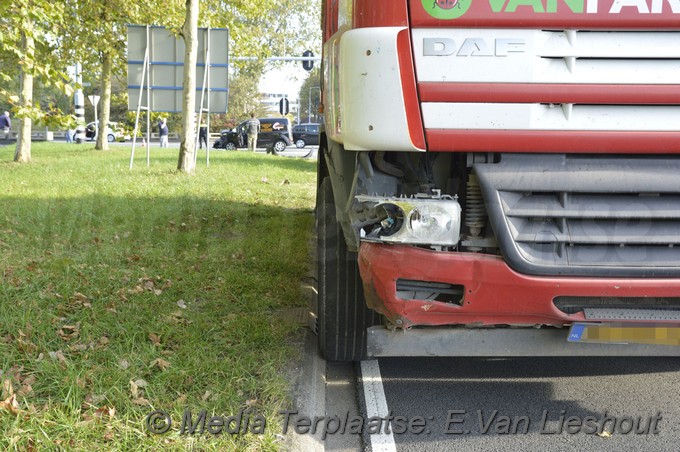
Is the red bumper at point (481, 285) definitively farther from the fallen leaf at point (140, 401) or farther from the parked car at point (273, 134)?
the parked car at point (273, 134)

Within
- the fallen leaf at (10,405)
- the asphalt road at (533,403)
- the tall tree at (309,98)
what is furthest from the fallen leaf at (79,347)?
the tall tree at (309,98)

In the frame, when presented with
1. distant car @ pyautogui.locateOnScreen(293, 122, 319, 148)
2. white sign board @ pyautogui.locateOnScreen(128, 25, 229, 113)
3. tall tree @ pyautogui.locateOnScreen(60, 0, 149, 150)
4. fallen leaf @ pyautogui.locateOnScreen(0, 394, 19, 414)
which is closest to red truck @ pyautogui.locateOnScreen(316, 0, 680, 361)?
fallen leaf @ pyautogui.locateOnScreen(0, 394, 19, 414)

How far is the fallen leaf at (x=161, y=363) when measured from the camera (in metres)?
3.91

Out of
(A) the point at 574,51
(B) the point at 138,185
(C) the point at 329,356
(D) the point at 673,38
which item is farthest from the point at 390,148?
(B) the point at 138,185

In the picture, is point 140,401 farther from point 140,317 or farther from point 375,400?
point 140,317

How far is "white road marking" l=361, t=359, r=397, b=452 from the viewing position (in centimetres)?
344

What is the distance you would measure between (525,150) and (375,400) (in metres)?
1.70

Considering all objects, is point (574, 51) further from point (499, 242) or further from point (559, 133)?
point (499, 242)

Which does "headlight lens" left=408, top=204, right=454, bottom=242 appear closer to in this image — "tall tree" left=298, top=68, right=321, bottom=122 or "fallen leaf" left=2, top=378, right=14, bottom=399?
"fallen leaf" left=2, top=378, right=14, bottom=399

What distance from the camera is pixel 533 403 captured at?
3.95 meters

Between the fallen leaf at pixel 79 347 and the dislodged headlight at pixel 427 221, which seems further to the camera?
the fallen leaf at pixel 79 347

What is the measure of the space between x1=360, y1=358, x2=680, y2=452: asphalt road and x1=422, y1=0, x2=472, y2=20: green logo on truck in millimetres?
1995

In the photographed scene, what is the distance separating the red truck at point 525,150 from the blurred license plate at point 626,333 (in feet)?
0.05

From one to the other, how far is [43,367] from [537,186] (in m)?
2.63
